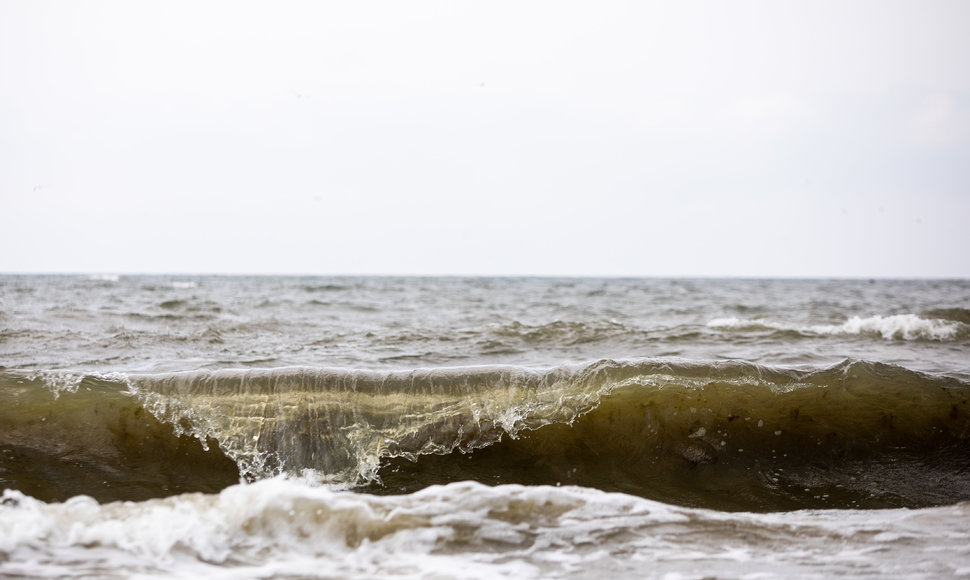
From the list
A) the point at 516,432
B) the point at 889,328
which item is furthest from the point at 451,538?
the point at 889,328

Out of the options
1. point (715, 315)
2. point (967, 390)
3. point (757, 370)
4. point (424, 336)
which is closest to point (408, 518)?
point (757, 370)

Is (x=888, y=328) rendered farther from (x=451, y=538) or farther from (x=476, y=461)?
(x=451, y=538)

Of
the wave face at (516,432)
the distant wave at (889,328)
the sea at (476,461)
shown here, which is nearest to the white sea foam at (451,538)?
the sea at (476,461)

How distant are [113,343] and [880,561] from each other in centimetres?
668

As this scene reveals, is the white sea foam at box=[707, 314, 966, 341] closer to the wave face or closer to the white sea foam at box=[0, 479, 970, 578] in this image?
the wave face

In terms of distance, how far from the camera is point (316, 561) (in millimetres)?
2289

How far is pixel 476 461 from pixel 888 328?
7.50m

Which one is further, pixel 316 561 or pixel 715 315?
pixel 715 315

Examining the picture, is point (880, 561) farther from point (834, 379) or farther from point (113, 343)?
point (113, 343)

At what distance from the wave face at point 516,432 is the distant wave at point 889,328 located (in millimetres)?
4197

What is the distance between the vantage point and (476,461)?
3.88 metres

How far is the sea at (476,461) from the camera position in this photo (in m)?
2.36

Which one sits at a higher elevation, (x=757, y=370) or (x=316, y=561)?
(x=757, y=370)

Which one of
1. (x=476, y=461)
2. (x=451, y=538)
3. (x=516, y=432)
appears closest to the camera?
(x=451, y=538)
